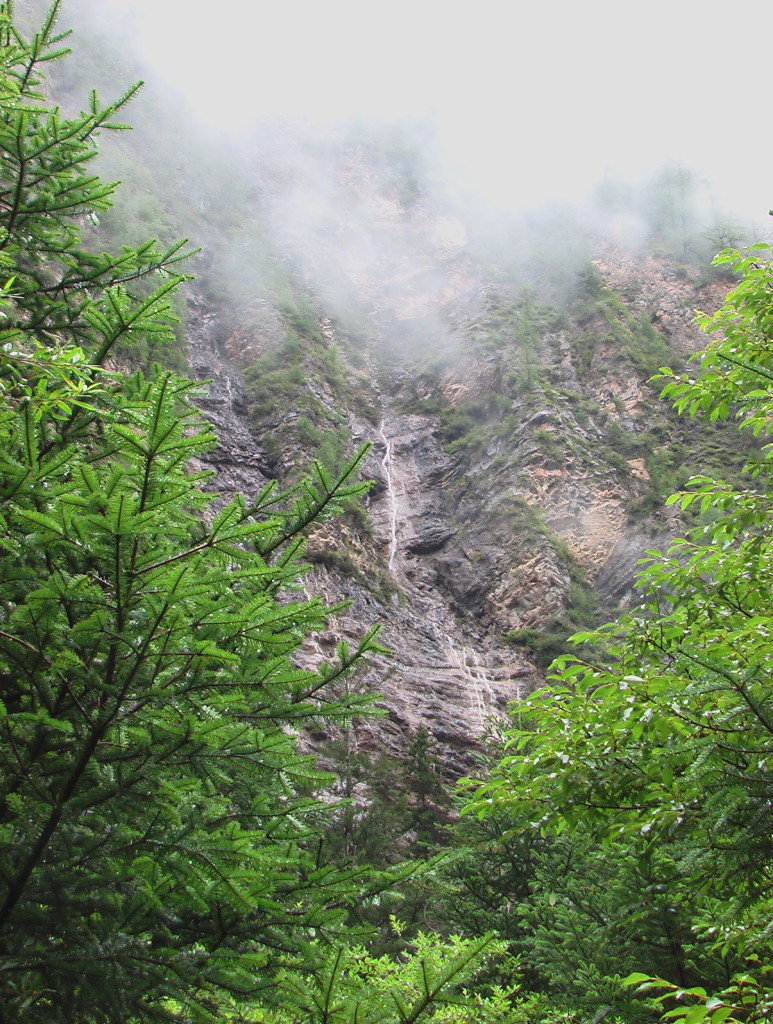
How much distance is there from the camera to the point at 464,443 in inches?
1399

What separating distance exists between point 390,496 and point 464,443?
5.40 meters

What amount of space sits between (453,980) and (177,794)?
3.84 feet

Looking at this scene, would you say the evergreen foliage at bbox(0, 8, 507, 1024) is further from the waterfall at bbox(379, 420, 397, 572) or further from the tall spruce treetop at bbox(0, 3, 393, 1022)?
the waterfall at bbox(379, 420, 397, 572)

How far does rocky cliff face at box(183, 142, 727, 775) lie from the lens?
975 inches

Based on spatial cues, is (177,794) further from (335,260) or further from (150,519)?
(335,260)

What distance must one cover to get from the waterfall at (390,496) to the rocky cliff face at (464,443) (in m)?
0.10

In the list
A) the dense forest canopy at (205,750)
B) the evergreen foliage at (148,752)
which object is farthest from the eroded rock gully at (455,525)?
the evergreen foliage at (148,752)

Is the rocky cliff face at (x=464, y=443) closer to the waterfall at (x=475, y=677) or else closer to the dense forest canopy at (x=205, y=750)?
the waterfall at (x=475, y=677)

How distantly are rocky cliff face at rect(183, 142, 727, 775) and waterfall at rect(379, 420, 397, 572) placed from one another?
99 mm

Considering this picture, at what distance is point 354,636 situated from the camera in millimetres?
21891

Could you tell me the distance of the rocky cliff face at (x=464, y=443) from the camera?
24766 mm

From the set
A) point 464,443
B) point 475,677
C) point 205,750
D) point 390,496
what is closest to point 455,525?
point 390,496

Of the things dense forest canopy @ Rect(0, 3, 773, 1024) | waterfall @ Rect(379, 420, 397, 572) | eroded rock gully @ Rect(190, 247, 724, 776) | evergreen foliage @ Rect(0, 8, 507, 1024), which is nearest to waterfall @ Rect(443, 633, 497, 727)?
eroded rock gully @ Rect(190, 247, 724, 776)

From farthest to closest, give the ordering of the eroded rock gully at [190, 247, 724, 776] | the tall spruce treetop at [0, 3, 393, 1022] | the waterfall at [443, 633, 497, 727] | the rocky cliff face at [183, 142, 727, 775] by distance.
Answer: the rocky cliff face at [183, 142, 727, 775] → the eroded rock gully at [190, 247, 724, 776] → the waterfall at [443, 633, 497, 727] → the tall spruce treetop at [0, 3, 393, 1022]
